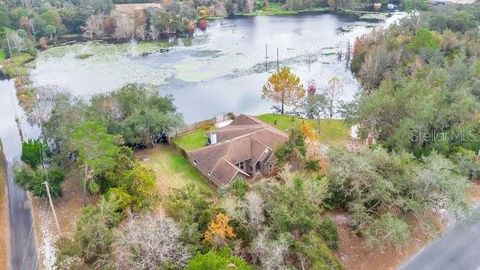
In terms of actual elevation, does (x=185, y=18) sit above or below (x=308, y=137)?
above

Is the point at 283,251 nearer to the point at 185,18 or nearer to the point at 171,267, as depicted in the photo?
the point at 171,267

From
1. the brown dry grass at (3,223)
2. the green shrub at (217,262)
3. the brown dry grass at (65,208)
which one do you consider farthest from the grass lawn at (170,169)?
the green shrub at (217,262)

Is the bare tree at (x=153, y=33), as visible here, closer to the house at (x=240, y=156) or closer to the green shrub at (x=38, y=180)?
the house at (x=240, y=156)

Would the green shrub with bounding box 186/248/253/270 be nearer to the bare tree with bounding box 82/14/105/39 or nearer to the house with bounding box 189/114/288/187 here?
the house with bounding box 189/114/288/187

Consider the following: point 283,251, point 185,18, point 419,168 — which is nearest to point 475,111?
point 419,168

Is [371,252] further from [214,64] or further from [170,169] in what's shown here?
[214,64]

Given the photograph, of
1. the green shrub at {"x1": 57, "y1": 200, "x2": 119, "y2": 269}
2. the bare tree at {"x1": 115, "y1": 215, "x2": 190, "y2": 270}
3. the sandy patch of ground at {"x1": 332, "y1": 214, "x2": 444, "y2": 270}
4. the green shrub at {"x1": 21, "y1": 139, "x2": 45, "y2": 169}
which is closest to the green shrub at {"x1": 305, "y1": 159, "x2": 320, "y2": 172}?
the sandy patch of ground at {"x1": 332, "y1": 214, "x2": 444, "y2": 270}
